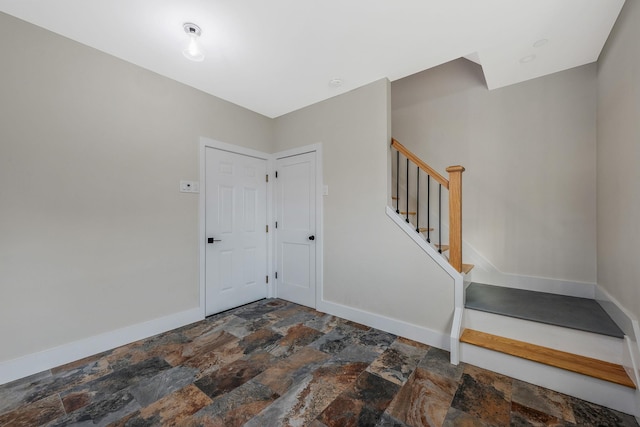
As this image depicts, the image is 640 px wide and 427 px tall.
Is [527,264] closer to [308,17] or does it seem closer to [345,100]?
[345,100]

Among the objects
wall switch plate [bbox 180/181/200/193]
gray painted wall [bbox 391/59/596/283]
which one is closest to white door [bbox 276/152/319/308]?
wall switch plate [bbox 180/181/200/193]

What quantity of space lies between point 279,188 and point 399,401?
2702 mm

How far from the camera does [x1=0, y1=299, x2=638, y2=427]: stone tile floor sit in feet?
4.98

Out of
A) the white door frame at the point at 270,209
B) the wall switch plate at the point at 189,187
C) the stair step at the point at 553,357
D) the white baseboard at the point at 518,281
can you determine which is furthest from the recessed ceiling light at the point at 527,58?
the wall switch plate at the point at 189,187

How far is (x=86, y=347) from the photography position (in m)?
2.15

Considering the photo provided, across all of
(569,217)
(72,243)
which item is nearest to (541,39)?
(569,217)

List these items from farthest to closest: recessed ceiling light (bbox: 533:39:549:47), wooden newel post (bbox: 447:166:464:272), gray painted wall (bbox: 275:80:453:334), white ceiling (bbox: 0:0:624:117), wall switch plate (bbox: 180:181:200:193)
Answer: wall switch plate (bbox: 180:181:200:193) → gray painted wall (bbox: 275:80:453:334) → wooden newel post (bbox: 447:166:464:272) → recessed ceiling light (bbox: 533:39:549:47) → white ceiling (bbox: 0:0:624:117)

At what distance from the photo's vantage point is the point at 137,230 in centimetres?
245

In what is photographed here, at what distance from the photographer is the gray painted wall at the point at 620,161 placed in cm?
162

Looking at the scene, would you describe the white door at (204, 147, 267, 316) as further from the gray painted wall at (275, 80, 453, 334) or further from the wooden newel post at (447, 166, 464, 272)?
the wooden newel post at (447, 166, 464, 272)

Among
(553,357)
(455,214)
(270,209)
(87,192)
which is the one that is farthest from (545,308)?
(87,192)

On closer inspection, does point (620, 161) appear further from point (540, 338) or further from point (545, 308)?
point (540, 338)

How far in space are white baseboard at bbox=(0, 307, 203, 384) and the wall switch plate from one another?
4.21ft

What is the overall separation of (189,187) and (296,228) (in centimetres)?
135
